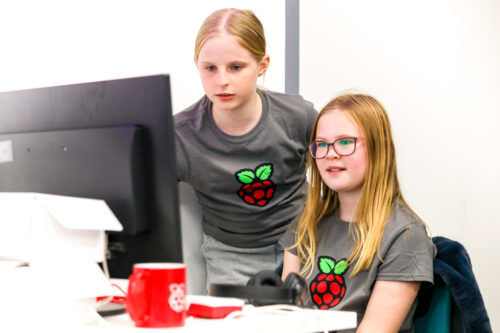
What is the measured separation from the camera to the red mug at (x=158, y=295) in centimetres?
88

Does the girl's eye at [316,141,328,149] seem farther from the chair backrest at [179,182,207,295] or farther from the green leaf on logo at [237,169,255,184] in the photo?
the chair backrest at [179,182,207,295]

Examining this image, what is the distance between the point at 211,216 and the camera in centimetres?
198

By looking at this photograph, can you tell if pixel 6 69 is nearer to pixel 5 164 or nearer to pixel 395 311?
pixel 5 164

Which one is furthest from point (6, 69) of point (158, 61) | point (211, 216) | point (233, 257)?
point (233, 257)

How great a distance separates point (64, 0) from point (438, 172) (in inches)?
68.1

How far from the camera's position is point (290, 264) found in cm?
169

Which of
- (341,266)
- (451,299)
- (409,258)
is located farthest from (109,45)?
(451,299)

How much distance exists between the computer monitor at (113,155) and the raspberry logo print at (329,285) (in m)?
0.63

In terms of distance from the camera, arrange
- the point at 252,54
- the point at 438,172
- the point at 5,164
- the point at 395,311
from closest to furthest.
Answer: the point at 5,164 < the point at 395,311 < the point at 252,54 < the point at 438,172

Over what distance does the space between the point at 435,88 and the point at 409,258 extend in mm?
1582

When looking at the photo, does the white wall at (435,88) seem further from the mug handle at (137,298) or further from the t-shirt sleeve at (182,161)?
the mug handle at (137,298)

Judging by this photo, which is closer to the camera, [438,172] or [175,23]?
[175,23]

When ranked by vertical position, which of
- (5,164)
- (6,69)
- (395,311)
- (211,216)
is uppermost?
(6,69)

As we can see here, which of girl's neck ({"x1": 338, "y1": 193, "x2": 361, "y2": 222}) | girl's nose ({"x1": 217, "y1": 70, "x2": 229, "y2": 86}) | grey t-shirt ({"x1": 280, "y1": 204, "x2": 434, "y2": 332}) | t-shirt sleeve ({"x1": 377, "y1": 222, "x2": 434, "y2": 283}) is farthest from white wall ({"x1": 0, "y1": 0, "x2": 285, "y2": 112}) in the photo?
t-shirt sleeve ({"x1": 377, "y1": 222, "x2": 434, "y2": 283})
